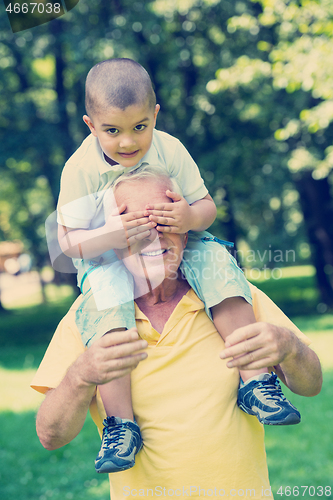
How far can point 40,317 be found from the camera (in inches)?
593

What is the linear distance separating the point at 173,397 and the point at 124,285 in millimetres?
434

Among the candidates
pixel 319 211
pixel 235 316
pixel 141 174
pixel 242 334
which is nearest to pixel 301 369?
pixel 235 316

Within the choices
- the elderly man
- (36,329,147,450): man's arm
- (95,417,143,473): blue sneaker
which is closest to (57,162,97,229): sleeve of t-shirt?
the elderly man

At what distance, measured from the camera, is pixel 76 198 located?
5.12 ft

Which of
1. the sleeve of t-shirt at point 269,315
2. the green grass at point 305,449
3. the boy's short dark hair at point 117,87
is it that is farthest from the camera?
the green grass at point 305,449

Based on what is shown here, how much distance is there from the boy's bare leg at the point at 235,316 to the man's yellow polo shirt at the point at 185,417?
88mm

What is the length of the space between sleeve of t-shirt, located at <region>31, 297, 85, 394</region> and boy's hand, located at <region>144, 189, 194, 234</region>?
0.50m

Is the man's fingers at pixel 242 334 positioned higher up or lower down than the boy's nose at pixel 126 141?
lower down

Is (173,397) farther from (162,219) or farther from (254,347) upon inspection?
(162,219)

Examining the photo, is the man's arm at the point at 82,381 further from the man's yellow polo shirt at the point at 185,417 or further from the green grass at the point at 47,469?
the green grass at the point at 47,469

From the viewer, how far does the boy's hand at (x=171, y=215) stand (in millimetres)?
1537

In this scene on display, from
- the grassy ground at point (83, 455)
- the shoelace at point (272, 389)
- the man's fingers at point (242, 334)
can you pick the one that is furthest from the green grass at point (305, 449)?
the man's fingers at point (242, 334)

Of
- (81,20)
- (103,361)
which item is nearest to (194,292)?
(103,361)

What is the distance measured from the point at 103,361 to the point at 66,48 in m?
8.83
